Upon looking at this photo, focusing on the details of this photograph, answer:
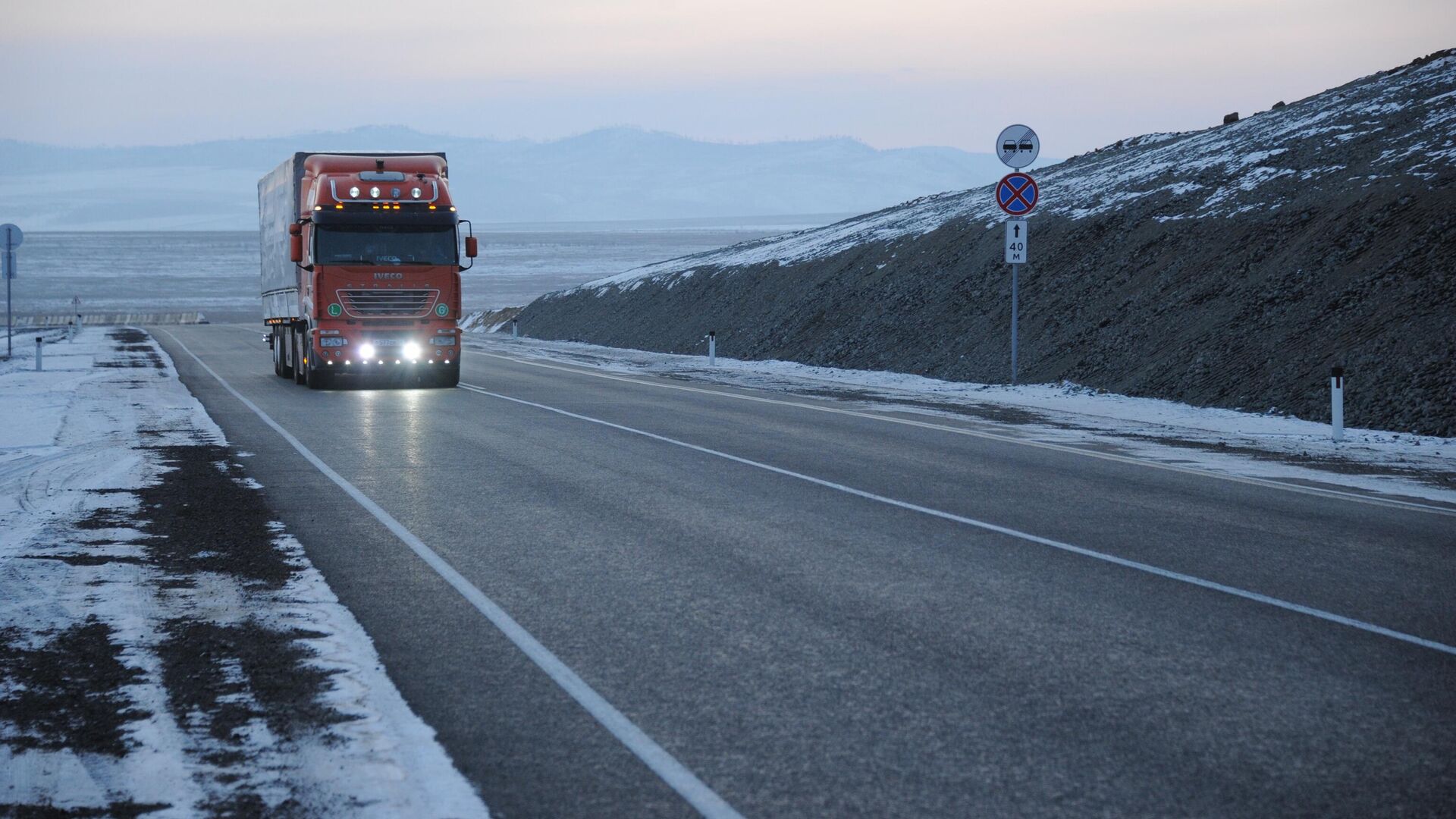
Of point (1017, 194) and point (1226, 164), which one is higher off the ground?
point (1226, 164)

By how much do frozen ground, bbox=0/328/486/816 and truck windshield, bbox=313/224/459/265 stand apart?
1111 centimetres

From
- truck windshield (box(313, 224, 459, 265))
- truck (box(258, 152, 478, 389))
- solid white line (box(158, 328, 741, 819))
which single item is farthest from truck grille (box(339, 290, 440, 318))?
solid white line (box(158, 328, 741, 819))

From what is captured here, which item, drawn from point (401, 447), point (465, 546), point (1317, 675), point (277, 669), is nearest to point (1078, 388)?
point (401, 447)

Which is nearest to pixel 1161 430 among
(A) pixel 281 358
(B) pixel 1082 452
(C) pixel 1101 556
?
(B) pixel 1082 452

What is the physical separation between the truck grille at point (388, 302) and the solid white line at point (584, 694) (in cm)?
1306

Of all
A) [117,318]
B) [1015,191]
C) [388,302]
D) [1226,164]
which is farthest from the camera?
[117,318]

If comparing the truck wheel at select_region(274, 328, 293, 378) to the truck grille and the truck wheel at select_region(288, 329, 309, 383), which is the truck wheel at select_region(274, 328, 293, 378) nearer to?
the truck wheel at select_region(288, 329, 309, 383)

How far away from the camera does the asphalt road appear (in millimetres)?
4531

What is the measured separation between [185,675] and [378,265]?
Answer: 17.2m

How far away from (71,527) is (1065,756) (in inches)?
293

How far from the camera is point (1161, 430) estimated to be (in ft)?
54.1

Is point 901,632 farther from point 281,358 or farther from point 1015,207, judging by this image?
point 281,358

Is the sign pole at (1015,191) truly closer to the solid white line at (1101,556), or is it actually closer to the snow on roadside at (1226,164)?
the snow on roadside at (1226,164)

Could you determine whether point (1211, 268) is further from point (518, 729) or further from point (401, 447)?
point (518, 729)
